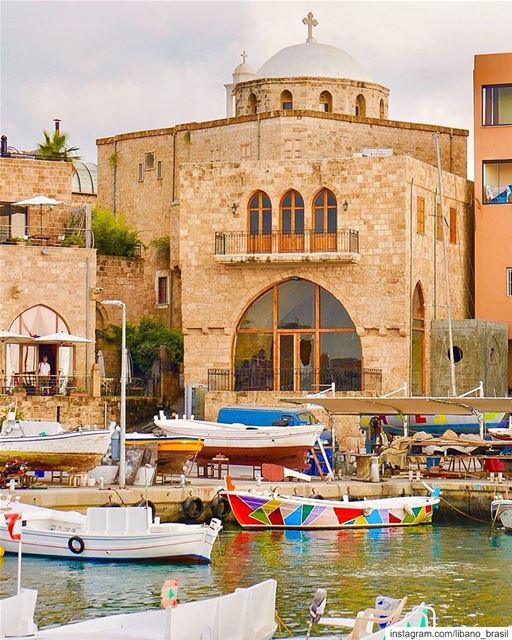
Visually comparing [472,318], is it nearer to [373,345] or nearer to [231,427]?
[373,345]

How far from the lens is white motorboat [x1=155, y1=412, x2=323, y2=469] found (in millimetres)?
39594

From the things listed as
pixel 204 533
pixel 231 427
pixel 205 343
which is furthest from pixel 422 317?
pixel 204 533

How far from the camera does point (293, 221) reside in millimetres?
47531

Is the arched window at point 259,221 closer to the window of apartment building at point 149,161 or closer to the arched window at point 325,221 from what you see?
the arched window at point 325,221

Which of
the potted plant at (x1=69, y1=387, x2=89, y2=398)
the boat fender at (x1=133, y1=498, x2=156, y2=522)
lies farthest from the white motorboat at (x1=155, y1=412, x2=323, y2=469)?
the potted plant at (x1=69, y1=387, x2=89, y2=398)

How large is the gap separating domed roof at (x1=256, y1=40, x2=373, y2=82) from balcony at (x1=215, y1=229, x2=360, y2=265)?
10.3 m

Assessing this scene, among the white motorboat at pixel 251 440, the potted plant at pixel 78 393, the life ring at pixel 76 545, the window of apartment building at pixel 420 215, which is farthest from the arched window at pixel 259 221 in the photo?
the life ring at pixel 76 545

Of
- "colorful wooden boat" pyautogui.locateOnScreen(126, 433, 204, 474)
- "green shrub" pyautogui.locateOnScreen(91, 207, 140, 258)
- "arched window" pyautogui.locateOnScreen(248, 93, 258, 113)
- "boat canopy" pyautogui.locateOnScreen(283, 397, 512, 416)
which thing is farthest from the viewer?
"arched window" pyautogui.locateOnScreen(248, 93, 258, 113)

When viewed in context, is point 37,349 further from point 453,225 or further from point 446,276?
point 453,225

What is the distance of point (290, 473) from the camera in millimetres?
37969

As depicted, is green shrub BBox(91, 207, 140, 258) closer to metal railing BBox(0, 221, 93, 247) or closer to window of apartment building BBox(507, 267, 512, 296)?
metal railing BBox(0, 221, 93, 247)

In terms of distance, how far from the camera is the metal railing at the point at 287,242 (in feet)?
153

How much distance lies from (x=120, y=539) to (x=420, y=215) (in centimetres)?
2059

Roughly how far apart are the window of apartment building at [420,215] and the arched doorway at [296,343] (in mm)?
3414
